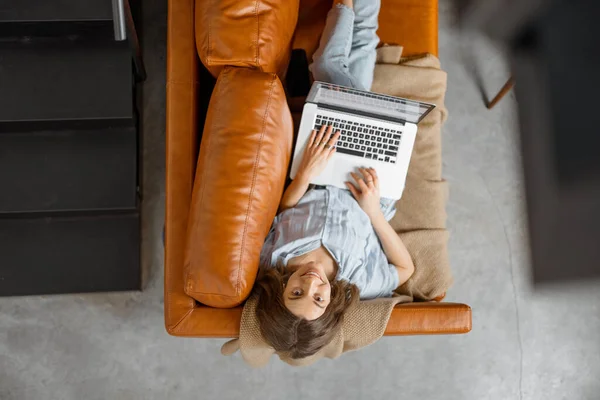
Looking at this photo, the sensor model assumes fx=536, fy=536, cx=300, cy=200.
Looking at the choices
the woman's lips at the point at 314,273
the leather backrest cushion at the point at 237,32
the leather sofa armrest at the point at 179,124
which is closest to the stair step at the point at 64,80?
the leather sofa armrest at the point at 179,124

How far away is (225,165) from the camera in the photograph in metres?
1.66

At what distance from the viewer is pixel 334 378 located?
2.46 meters

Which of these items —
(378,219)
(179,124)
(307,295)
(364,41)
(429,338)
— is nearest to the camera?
(307,295)

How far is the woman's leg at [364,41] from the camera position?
6.63ft

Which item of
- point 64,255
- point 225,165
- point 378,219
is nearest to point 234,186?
point 225,165

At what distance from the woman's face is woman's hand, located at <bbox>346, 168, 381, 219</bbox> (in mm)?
366

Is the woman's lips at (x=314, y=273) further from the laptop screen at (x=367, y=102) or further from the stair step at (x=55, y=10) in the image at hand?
the stair step at (x=55, y=10)

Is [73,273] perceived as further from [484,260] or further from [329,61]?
[484,260]

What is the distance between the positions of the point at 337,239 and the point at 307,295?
1.01ft

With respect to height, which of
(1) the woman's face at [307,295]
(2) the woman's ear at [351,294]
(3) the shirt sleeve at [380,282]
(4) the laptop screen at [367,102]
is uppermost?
(4) the laptop screen at [367,102]

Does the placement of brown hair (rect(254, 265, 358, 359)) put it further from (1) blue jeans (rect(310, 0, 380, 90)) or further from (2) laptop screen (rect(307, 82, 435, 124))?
(1) blue jeans (rect(310, 0, 380, 90))

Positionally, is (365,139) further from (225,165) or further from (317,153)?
(225,165)

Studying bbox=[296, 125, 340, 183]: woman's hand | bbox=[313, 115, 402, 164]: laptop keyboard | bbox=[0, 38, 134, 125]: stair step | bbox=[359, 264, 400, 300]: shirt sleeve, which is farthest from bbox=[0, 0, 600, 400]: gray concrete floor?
bbox=[296, 125, 340, 183]: woman's hand

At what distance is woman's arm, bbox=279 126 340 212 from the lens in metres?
1.87
